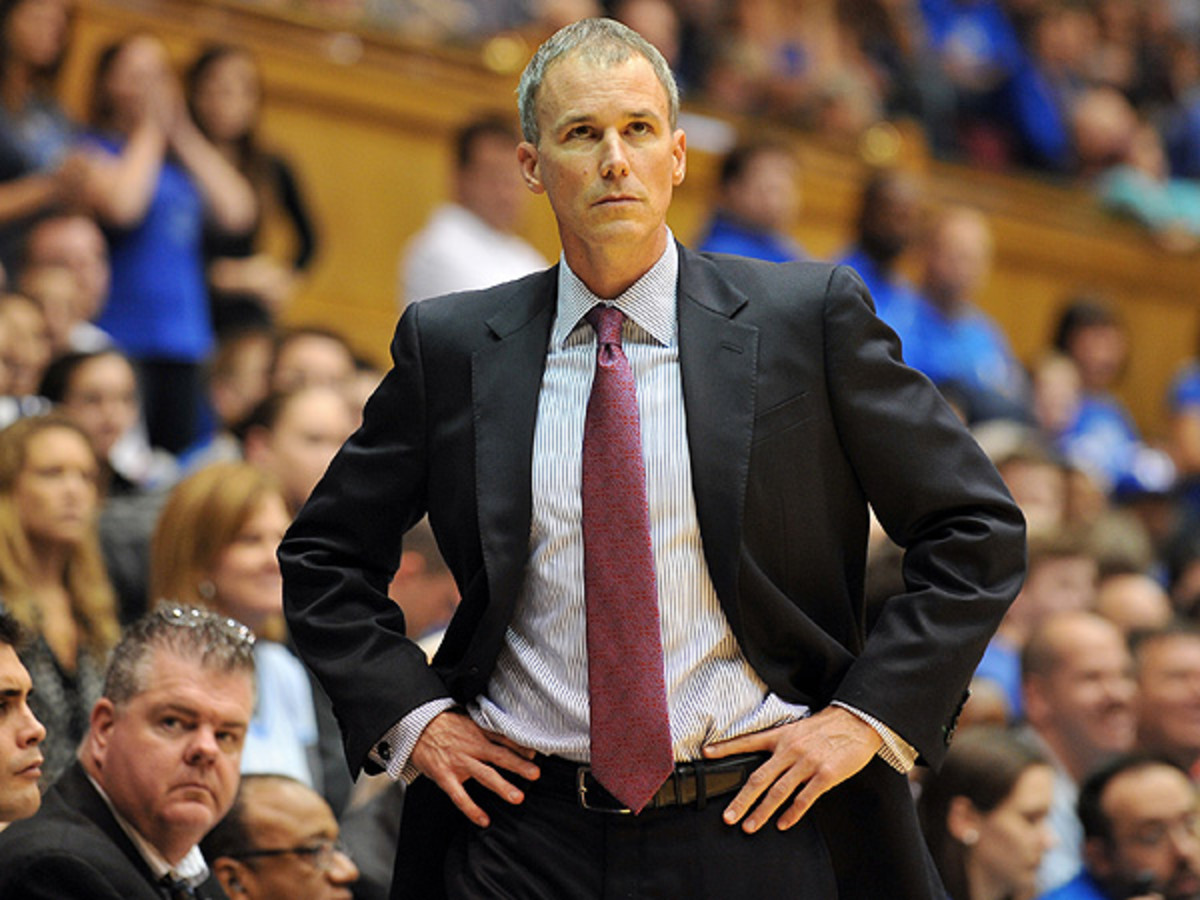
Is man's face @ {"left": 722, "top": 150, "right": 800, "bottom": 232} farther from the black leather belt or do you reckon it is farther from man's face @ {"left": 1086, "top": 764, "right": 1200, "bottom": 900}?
the black leather belt

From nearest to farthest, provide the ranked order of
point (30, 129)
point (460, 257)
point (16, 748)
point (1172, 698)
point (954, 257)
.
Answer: point (16, 748), point (1172, 698), point (30, 129), point (460, 257), point (954, 257)

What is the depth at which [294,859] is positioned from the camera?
3082 mm

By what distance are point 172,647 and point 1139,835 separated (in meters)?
2.00

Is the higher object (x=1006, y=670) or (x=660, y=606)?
(x=1006, y=670)

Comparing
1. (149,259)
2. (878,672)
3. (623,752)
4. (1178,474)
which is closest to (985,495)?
(878,672)

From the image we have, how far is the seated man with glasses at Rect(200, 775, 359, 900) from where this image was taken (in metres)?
3.08

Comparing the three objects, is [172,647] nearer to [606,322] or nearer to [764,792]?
[606,322]

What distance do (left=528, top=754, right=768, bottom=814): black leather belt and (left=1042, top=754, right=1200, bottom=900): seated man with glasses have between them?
5.93ft

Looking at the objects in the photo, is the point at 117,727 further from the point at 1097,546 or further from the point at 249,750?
the point at 1097,546

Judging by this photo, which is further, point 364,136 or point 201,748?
A: point 364,136

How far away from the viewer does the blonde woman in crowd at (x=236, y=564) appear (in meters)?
3.86

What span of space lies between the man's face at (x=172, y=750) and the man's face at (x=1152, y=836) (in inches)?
72.6

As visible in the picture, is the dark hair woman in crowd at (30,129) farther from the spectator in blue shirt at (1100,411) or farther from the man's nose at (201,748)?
the spectator in blue shirt at (1100,411)

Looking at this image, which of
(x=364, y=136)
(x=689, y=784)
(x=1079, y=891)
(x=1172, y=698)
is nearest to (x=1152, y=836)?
(x=1079, y=891)
